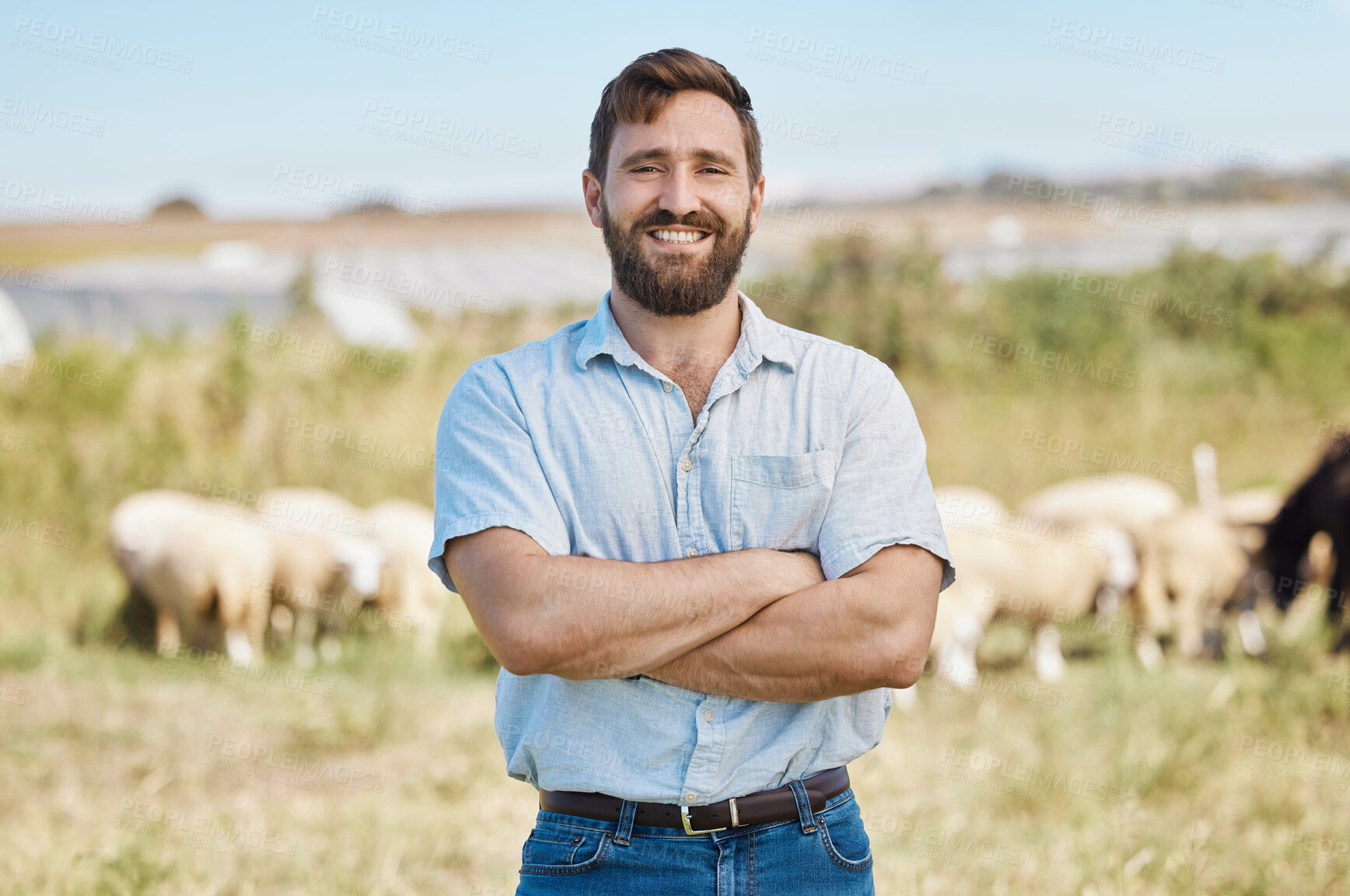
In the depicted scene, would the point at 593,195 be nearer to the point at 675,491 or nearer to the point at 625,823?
the point at 675,491

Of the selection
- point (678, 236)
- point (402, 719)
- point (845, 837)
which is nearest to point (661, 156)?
point (678, 236)

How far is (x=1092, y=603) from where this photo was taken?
9953mm

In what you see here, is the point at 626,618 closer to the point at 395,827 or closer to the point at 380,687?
the point at 395,827

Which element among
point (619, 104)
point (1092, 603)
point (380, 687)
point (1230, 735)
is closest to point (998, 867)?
point (1230, 735)

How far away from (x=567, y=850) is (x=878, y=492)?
0.94 meters

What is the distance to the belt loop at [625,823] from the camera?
207cm

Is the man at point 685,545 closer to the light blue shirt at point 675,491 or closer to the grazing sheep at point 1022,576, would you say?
the light blue shirt at point 675,491

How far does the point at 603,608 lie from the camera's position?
6.84 ft

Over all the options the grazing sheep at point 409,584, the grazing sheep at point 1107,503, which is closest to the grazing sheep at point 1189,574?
the grazing sheep at point 1107,503

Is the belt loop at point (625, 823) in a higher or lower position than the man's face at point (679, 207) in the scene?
lower

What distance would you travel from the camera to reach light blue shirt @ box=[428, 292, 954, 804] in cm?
212

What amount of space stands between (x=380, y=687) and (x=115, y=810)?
266 centimetres

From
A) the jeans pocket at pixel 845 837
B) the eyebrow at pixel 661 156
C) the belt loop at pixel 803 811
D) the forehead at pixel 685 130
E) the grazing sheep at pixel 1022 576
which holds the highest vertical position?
the forehead at pixel 685 130

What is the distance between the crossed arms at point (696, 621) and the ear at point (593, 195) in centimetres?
78
